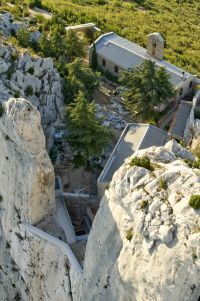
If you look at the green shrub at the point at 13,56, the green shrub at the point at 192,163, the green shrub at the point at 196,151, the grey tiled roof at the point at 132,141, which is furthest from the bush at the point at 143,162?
the green shrub at the point at 13,56

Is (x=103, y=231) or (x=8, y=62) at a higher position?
(x=8, y=62)

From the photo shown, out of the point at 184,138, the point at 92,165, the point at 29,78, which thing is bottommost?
the point at 92,165

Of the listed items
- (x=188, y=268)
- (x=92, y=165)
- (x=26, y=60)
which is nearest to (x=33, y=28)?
(x=26, y=60)

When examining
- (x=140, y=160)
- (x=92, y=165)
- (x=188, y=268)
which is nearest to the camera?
(x=188, y=268)

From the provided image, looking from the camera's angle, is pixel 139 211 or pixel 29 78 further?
pixel 29 78

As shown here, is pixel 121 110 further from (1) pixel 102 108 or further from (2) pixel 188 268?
(2) pixel 188 268

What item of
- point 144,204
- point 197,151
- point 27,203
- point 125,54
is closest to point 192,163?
point 144,204

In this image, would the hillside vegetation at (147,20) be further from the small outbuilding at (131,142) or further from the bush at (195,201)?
the bush at (195,201)
